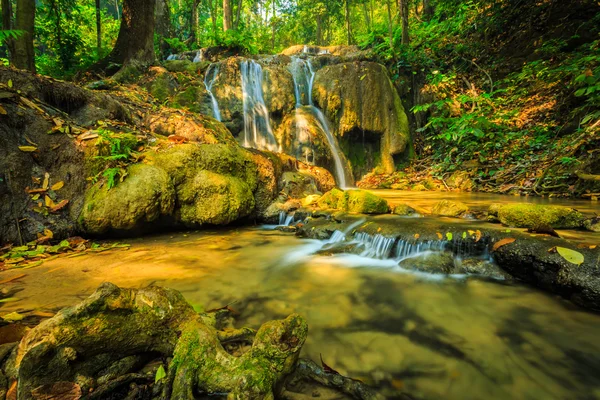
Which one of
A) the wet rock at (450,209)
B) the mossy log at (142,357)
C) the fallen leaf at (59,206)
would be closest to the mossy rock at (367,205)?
the wet rock at (450,209)

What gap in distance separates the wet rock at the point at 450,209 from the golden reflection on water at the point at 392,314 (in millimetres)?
2043

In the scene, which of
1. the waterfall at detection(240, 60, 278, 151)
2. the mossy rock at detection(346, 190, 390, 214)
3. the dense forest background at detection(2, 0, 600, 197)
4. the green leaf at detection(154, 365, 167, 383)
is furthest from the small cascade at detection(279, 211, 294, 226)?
the waterfall at detection(240, 60, 278, 151)

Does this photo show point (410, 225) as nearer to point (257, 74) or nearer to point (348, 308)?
point (348, 308)

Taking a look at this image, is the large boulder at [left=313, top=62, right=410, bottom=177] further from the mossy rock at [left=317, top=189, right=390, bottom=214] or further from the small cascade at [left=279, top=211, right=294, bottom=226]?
the small cascade at [left=279, top=211, right=294, bottom=226]

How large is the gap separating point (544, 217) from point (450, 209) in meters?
1.38

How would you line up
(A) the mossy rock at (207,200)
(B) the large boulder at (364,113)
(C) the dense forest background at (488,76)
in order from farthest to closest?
(B) the large boulder at (364,113) → (C) the dense forest background at (488,76) → (A) the mossy rock at (207,200)

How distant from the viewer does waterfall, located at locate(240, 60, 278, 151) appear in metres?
10.2

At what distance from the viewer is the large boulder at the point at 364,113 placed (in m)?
11.2

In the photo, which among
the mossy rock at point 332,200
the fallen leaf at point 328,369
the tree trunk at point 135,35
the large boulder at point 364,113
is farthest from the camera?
the large boulder at point 364,113

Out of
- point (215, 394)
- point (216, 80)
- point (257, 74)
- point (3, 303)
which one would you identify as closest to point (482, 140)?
point (257, 74)

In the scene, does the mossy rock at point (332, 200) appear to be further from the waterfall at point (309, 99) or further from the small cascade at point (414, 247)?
the waterfall at point (309, 99)

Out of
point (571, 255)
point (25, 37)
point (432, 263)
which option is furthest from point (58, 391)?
point (25, 37)

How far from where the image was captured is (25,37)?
6.20 meters

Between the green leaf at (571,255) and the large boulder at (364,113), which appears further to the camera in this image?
the large boulder at (364,113)
